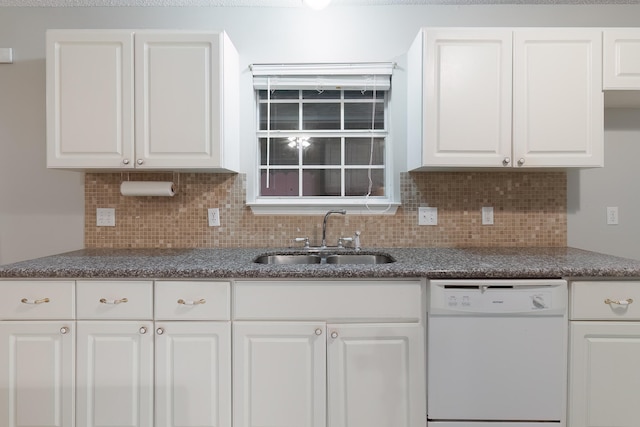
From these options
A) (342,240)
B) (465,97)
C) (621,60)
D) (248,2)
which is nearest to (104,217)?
(342,240)

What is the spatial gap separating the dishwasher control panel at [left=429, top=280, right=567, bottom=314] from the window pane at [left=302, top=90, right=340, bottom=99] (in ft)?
4.60

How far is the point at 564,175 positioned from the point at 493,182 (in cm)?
43

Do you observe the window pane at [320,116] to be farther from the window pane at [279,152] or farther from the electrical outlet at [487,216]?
the electrical outlet at [487,216]

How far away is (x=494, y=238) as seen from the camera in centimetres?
236

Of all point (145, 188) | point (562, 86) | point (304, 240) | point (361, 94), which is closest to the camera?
point (562, 86)

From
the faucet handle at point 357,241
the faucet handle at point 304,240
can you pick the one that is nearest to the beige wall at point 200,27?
the faucet handle at point 357,241

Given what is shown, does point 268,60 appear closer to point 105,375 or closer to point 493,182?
point 493,182

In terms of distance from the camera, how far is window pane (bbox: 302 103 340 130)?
2475 millimetres

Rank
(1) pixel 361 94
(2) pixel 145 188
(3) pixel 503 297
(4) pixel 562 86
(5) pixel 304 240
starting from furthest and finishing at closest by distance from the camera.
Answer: (1) pixel 361 94 < (5) pixel 304 240 < (2) pixel 145 188 < (4) pixel 562 86 < (3) pixel 503 297

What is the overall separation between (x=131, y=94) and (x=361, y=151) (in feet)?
4.40

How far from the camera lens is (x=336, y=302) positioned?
1.68 meters

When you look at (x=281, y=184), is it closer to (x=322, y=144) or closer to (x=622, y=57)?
(x=322, y=144)

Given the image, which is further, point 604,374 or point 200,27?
point 200,27

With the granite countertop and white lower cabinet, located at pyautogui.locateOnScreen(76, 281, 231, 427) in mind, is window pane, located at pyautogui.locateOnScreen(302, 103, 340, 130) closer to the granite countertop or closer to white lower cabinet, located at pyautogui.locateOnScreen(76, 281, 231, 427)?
the granite countertop
